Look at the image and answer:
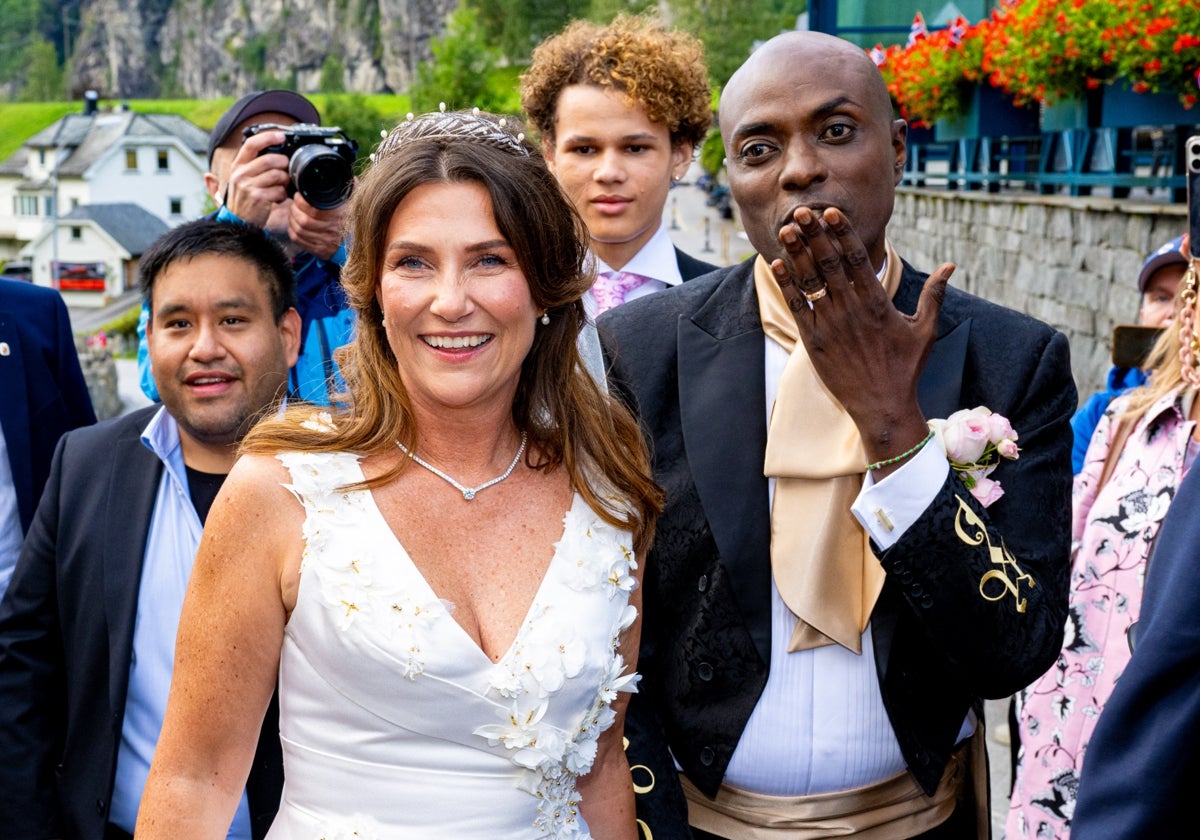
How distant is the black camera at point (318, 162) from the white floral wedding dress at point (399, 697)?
150cm

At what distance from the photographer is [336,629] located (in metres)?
2.12

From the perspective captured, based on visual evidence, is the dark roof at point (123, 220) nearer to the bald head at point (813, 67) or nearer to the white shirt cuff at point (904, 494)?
the bald head at point (813, 67)

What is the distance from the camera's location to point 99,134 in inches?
3479

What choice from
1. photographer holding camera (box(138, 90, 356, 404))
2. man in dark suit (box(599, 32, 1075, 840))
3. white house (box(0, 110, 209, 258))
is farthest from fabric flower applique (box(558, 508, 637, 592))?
white house (box(0, 110, 209, 258))

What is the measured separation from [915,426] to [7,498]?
2769mm

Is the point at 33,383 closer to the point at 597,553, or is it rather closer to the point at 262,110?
the point at 262,110

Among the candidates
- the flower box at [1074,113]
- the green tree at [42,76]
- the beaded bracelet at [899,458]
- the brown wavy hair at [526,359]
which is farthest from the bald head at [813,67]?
the green tree at [42,76]

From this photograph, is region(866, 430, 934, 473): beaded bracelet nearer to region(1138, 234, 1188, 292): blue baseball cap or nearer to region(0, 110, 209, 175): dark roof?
region(1138, 234, 1188, 292): blue baseball cap

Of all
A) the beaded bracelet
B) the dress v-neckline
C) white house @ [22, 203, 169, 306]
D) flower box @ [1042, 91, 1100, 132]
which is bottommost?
white house @ [22, 203, 169, 306]

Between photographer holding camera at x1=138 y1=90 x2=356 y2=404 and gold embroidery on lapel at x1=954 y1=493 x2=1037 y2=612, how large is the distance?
1835 millimetres

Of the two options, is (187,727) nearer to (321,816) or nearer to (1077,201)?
(321,816)

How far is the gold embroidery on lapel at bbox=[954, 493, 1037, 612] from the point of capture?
2.17m

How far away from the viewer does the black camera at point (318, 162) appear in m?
3.53

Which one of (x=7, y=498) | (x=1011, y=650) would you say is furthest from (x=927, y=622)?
(x=7, y=498)
